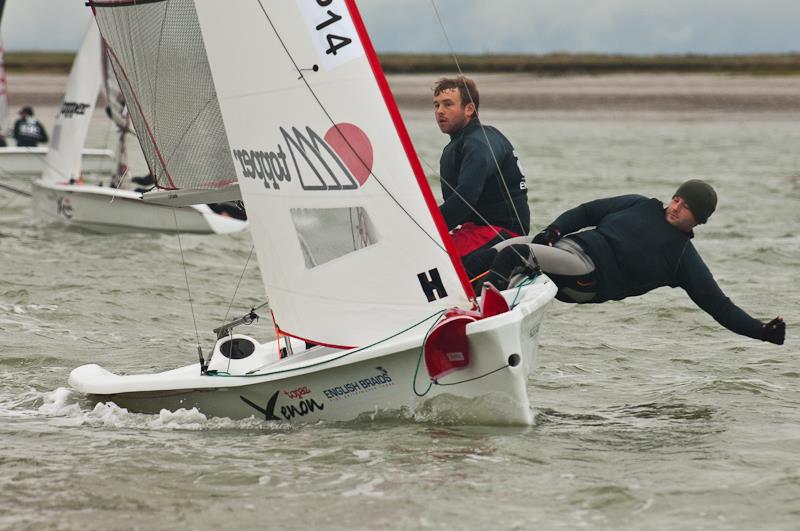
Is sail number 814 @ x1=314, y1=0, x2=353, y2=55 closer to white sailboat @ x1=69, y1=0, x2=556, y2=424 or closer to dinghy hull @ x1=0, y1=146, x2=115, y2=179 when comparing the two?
white sailboat @ x1=69, y1=0, x2=556, y2=424

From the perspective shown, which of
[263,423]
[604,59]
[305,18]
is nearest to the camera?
[305,18]

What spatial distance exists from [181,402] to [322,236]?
1218 millimetres

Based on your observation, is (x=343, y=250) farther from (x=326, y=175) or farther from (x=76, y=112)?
(x=76, y=112)

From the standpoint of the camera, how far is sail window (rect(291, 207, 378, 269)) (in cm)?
639

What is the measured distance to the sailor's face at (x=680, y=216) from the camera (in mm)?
6750

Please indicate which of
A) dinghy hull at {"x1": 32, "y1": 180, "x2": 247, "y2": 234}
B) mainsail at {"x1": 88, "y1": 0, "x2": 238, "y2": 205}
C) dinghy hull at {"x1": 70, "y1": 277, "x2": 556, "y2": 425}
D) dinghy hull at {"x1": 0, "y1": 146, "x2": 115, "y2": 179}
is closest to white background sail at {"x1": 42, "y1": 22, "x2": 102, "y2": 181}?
dinghy hull at {"x1": 32, "y1": 180, "x2": 247, "y2": 234}

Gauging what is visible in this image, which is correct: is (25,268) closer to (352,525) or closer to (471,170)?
(471,170)

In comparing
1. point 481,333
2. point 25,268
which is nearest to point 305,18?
point 481,333

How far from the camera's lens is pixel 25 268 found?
42.1 ft

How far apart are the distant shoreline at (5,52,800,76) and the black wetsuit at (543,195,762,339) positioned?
4845 cm

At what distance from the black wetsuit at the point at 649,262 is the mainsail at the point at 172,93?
2028mm

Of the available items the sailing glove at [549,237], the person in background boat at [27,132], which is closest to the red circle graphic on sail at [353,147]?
the sailing glove at [549,237]

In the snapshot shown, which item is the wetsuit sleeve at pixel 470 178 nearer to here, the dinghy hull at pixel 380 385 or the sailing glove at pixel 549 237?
the sailing glove at pixel 549 237

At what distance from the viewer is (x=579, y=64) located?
5791 cm
